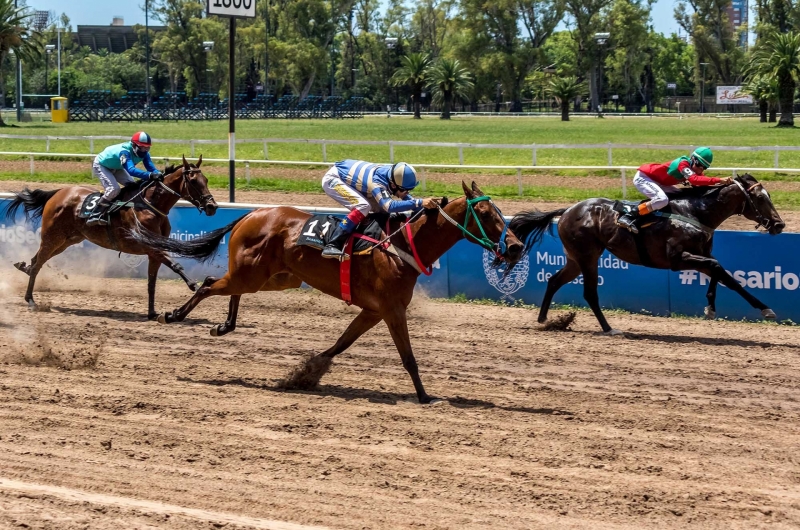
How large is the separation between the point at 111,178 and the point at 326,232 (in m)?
4.61

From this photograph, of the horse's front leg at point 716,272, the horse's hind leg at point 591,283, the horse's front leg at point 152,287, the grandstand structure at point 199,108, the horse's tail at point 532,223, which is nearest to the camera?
the horse's front leg at point 716,272

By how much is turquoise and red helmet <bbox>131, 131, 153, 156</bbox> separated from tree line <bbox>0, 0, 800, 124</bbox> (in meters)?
55.1

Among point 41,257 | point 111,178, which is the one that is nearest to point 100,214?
point 111,178

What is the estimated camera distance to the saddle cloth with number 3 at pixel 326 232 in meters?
7.87

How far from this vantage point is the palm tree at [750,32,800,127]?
43.2 m

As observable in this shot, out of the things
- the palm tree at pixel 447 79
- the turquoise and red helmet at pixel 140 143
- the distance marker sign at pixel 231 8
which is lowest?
the turquoise and red helmet at pixel 140 143

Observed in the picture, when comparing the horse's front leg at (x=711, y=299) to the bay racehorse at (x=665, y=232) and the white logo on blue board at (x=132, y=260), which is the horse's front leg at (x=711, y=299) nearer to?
the bay racehorse at (x=665, y=232)

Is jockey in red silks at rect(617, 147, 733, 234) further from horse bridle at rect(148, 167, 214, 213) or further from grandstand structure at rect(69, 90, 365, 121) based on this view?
grandstand structure at rect(69, 90, 365, 121)

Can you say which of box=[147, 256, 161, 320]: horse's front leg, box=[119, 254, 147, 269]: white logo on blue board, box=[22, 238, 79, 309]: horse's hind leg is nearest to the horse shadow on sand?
box=[147, 256, 161, 320]: horse's front leg

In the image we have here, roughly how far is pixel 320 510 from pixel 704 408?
11.5ft

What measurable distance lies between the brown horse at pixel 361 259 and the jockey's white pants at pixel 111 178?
2.75m

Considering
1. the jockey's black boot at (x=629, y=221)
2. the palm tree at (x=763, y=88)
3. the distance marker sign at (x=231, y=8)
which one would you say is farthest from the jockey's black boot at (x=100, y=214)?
the palm tree at (x=763, y=88)

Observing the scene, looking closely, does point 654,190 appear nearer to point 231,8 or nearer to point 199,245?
point 199,245

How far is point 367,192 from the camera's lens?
8062 millimetres
